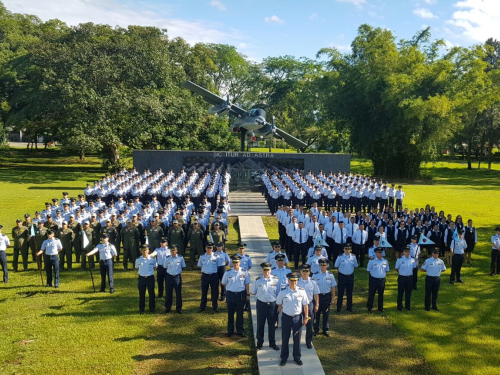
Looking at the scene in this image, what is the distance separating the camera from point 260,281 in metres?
7.31

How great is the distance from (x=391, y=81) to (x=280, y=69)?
3215 cm

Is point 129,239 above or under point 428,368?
above

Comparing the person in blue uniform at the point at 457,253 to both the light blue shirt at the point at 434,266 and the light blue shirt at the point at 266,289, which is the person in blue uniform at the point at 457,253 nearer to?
the light blue shirt at the point at 434,266

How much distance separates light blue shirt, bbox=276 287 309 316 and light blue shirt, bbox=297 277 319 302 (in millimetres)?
456

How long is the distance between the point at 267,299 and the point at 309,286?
76 cm

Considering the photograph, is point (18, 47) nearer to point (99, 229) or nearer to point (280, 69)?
point (280, 69)

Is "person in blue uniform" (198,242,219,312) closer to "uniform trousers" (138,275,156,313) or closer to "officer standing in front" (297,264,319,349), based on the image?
"uniform trousers" (138,275,156,313)

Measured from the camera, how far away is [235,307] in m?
7.97

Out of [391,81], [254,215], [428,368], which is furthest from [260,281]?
[391,81]

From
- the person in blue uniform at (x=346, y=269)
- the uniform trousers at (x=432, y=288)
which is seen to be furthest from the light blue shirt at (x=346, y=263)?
the uniform trousers at (x=432, y=288)

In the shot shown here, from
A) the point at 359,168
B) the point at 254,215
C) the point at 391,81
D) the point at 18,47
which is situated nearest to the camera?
the point at 254,215

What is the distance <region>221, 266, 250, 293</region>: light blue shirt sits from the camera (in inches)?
308

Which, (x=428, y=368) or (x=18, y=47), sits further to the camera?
(x=18, y=47)

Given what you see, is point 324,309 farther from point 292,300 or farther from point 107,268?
point 107,268
